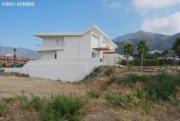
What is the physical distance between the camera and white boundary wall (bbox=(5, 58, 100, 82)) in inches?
1483

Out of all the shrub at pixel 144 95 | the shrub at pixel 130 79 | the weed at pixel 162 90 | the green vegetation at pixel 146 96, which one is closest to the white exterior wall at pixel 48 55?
the shrub at pixel 130 79

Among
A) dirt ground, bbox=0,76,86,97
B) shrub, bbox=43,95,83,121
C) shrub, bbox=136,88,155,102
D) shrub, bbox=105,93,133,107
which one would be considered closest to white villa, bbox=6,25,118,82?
dirt ground, bbox=0,76,86,97

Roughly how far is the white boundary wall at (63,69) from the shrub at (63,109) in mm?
29589

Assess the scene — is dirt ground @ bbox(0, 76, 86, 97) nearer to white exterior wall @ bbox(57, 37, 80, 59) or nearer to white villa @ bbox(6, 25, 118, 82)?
white villa @ bbox(6, 25, 118, 82)

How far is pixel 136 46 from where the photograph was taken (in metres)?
58.4

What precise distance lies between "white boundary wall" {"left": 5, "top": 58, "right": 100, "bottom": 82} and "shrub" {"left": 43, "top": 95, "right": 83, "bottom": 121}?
29589mm

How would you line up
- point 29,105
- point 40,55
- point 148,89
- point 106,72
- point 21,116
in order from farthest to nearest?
1. point 40,55
2. point 106,72
3. point 148,89
4. point 29,105
5. point 21,116

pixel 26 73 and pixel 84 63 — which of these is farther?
pixel 26 73

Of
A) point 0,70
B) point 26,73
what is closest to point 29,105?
point 26,73

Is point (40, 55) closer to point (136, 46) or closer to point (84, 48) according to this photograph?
point (84, 48)

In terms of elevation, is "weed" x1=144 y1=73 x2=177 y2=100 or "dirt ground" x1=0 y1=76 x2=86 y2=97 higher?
"weed" x1=144 y1=73 x2=177 y2=100

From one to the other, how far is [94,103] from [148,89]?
204 cm

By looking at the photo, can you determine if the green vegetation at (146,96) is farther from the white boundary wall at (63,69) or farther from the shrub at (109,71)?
the white boundary wall at (63,69)

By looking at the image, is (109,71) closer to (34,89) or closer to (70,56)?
(70,56)
